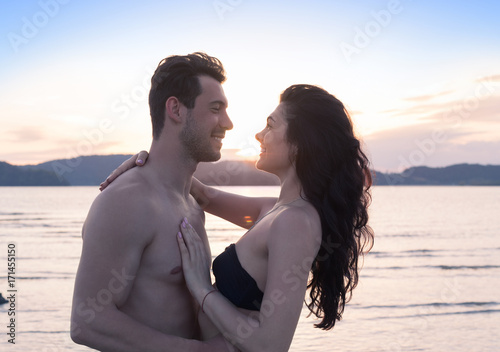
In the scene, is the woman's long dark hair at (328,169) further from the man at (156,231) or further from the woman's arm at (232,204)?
the woman's arm at (232,204)

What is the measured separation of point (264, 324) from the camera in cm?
282

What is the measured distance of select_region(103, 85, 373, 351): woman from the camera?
2.82 metres

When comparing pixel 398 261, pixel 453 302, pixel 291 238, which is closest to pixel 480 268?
pixel 398 261

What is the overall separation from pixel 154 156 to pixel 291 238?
1210 mm

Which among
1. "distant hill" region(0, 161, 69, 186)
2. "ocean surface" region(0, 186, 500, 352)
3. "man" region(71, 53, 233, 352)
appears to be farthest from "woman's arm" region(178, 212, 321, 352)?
"distant hill" region(0, 161, 69, 186)

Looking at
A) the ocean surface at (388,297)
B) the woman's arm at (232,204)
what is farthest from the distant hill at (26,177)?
the woman's arm at (232,204)

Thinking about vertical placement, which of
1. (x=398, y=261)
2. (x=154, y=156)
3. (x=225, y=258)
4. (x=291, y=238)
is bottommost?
(x=398, y=261)

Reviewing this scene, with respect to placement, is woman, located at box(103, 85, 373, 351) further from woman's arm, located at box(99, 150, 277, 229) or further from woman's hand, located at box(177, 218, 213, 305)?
woman's arm, located at box(99, 150, 277, 229)

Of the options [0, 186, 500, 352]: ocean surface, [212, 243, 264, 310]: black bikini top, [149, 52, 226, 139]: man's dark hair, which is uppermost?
[149, 52, 226, 139]: man's dark hair

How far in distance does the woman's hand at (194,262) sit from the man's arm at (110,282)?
31cm

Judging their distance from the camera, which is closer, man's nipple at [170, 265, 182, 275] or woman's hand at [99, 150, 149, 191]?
man's nipple at [170, 265, 182, 275]

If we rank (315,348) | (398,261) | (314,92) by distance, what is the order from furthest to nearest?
(398,261) → (315,348) → (314,92)

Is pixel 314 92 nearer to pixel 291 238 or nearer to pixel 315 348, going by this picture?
pixel 291 238

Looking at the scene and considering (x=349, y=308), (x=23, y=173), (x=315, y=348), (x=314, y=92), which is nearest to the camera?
(x=314, y=92)
